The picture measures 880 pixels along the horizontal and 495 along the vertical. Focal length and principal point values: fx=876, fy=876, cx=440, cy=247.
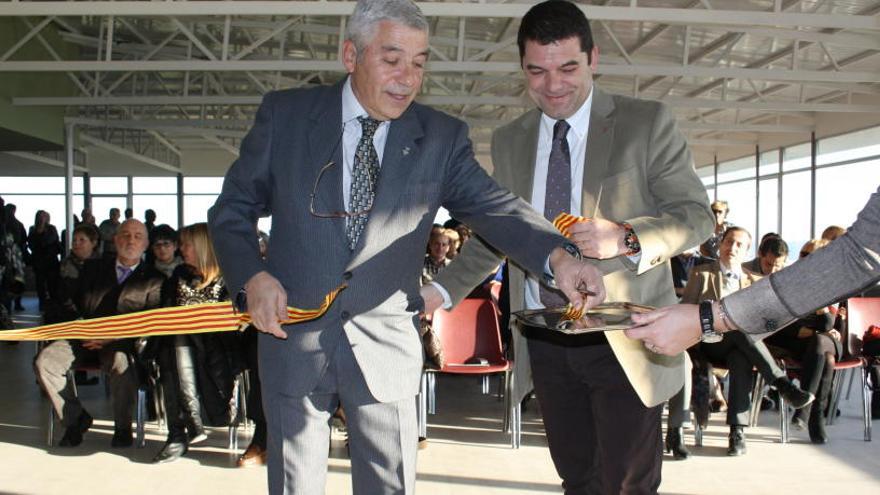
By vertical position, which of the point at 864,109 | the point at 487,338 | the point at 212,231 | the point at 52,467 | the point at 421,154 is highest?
the point at 864,109

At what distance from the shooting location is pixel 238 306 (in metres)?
1.88

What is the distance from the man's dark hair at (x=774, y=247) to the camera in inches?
246

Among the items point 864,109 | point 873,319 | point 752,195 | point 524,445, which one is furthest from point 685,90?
point 524,445

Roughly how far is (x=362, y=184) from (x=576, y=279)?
0.52m

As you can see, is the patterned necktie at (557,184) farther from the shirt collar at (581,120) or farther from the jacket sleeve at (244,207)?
the jacket sleeve at (244,207)

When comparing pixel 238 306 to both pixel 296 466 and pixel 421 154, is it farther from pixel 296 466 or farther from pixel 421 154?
pixel 421 154

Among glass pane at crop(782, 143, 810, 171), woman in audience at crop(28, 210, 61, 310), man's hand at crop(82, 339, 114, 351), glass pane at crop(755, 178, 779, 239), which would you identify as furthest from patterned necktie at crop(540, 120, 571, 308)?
glass pane at crop(755, 178, 779, 239)

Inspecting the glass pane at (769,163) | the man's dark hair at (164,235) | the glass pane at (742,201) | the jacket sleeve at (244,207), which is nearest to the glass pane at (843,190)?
the glass pane at (769,163)

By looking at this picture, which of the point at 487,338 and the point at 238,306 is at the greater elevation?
the point at 238,306

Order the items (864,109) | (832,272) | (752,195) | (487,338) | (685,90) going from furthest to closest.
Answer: (752,195)
(685,90)
(864,109)
(487,338)
(832,272)

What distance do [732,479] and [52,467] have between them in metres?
3.80

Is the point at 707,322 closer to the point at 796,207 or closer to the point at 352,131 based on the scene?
the point at 352,131

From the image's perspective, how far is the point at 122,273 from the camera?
5.96 metres

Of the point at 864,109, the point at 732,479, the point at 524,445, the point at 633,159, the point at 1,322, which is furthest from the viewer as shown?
the point at 864,109
